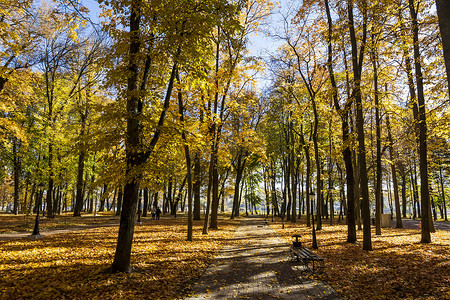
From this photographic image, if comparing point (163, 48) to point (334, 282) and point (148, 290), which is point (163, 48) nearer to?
point (148, 290)

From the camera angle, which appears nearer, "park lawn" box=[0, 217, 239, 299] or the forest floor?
"park lawn" box=[0, 217, 239, 299]

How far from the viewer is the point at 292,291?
580 cm

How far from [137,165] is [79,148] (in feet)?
4.79

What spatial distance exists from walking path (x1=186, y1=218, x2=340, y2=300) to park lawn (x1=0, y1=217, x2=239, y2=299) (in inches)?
19.5

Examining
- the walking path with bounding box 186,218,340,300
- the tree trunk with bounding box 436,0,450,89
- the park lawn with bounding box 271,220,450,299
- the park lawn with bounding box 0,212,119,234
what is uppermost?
the tree trunk with bounding box 436,0,450,89

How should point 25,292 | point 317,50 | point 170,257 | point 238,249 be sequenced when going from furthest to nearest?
point 317,50 < point 238,249 < point 170,257 < point 25,292

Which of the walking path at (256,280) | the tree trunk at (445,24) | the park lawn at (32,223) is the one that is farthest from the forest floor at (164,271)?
the park lawn at (32,223)

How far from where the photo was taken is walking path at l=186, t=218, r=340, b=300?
219 inches

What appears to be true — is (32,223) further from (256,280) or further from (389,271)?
(389,271)

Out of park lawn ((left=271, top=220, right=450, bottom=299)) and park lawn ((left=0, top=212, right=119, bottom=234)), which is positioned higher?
park lawn ((left=271, top=220, right=450, bottom=299))

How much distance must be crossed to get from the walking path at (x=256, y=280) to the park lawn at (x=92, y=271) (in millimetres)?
496

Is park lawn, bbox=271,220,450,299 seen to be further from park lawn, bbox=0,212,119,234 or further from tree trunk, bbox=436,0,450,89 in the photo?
park lawn, bbox=0,212,119,234

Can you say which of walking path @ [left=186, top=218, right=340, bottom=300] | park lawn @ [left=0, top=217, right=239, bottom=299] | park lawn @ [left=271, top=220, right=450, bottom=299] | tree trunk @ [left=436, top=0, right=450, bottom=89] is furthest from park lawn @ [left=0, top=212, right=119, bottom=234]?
tree trunk @ [left=436, top=0, right=450, bottom=89]

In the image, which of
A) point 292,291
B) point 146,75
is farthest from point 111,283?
point 146,75
